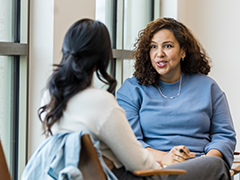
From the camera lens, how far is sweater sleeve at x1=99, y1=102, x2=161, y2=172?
1.23 m

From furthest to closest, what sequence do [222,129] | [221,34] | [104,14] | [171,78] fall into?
[221,34] → [104,14] → [171,78] → [222,129]

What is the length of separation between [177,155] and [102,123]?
2.56ft

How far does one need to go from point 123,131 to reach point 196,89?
98cm

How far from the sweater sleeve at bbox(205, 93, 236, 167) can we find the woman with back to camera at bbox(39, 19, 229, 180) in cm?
88

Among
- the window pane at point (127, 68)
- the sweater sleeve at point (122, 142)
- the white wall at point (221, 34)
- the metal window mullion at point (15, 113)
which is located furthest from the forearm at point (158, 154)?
the white wall at point (221, 34)

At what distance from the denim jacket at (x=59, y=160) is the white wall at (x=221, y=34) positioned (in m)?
2.37

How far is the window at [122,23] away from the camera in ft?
9.02

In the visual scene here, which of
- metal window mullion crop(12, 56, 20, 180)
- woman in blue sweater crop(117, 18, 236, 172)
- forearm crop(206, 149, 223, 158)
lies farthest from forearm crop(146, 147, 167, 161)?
metal window mullion crop(12, 56, 20, 180)

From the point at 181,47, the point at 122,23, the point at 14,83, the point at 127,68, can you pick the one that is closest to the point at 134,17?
the point at 122,23

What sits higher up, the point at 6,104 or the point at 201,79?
the point at 201,79

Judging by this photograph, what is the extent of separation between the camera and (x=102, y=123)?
1216 mm

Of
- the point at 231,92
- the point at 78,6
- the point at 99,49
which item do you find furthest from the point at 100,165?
the point at 231,92

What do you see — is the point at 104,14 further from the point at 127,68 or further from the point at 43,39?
the point at 43,39

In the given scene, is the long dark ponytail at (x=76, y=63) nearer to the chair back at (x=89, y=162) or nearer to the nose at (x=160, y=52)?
the chair back at (x=89, y=162)
